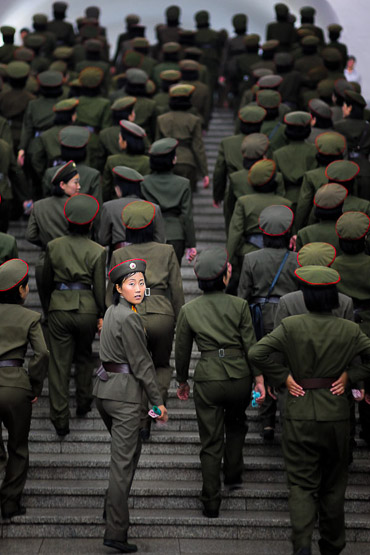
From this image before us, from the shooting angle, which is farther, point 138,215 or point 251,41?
point 251,41

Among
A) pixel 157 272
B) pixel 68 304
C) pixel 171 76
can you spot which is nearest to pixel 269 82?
pixel 171 76

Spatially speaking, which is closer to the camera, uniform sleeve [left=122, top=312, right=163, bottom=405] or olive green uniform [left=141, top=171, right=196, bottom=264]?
uniform sleeve [left=122, top=312, right=163, bottom=405]

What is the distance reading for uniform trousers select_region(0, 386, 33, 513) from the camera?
22.6 feet

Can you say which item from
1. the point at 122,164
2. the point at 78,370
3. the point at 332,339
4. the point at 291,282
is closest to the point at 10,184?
the point at 122,164

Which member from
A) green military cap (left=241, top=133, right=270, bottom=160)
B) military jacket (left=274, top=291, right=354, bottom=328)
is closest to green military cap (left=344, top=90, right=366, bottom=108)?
green military cap (left=241, top=133, right=270, bottom=160)

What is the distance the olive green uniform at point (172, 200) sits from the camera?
29.4 feet

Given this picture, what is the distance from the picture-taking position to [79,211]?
801 centimetres

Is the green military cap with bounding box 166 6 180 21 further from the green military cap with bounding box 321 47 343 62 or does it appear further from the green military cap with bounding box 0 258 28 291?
the green military cap with bounding box 0 258 28 291

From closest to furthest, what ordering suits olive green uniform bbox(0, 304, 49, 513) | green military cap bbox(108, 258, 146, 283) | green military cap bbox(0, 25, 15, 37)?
green military cap bbox(108, 258, 146, 283) → olive green uniform bbox(0, 304, 49, 513) → green military cap bbox(0, 25, 15, 37)

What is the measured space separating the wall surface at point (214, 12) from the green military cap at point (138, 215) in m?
9.56

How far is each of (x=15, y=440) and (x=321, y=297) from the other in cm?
237

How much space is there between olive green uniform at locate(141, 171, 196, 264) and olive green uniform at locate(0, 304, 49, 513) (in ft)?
7.70

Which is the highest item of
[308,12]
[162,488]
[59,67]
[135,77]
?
[135,77]

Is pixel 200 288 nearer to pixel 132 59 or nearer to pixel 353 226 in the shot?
pixel 353 226
